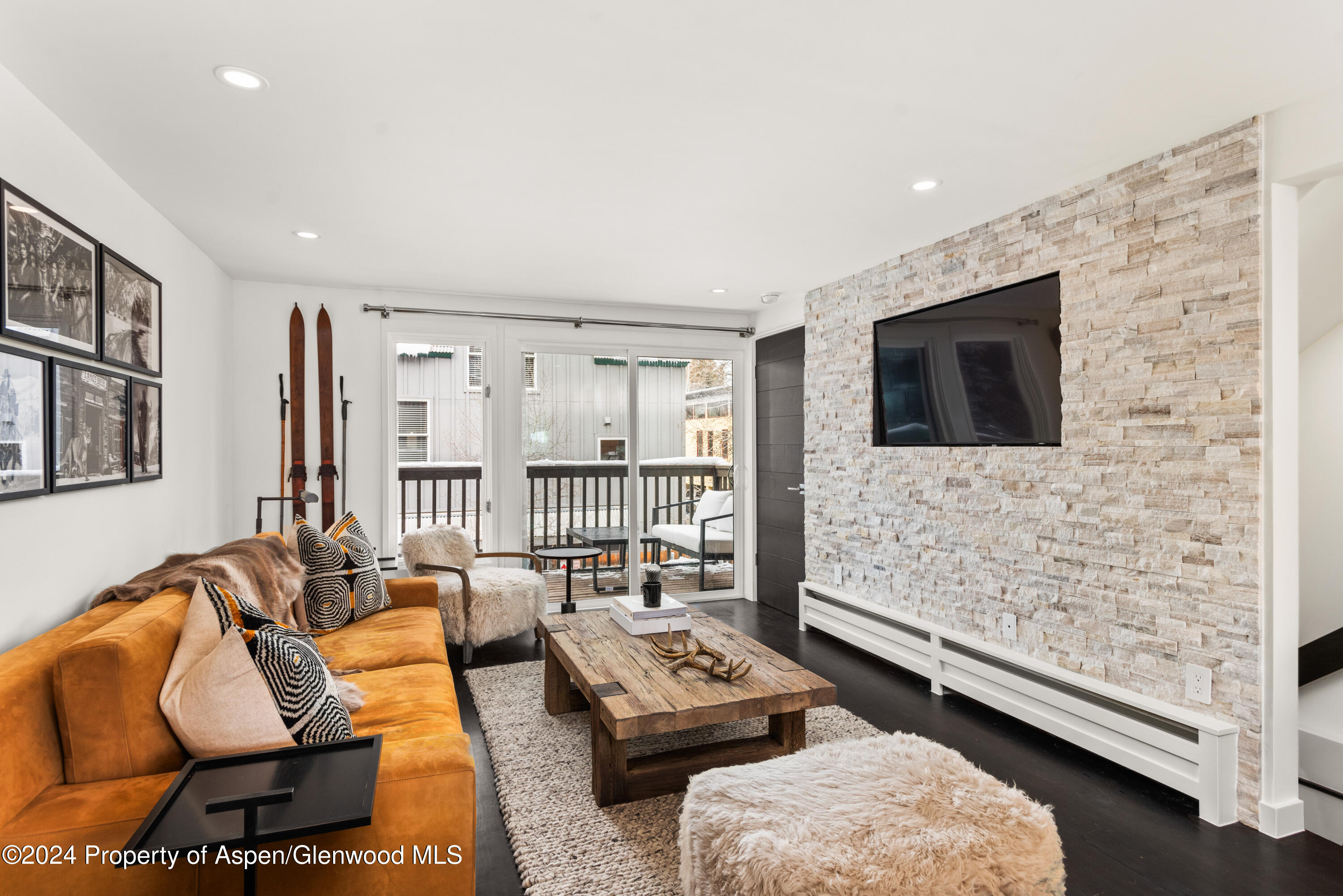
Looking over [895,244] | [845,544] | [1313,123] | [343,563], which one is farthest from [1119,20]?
[343,563]

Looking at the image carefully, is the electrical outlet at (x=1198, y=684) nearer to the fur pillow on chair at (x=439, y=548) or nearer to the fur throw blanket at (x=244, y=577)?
the fur throw blanket at (x=244, y=577)

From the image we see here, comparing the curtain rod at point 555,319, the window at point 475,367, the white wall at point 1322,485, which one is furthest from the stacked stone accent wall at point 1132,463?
the window at point 475,367

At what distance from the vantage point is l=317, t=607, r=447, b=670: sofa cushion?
277cm

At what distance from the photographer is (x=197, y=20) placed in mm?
1757

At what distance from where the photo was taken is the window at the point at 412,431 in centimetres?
486

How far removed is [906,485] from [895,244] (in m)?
1.32

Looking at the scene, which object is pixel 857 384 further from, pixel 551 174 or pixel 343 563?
pixel 343 563

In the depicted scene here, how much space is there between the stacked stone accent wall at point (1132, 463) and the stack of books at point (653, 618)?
55.6 inches

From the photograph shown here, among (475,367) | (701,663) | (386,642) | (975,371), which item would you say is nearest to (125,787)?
(386,642)

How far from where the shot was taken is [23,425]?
197 cm

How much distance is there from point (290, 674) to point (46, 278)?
1.47 m

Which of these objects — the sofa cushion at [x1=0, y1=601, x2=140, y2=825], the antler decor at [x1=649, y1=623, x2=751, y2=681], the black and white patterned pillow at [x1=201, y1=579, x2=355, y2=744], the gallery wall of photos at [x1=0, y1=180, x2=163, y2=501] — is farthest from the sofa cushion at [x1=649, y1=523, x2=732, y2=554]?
the sofa cushion at [x1=0, y1=601, x2=140, y2=825]

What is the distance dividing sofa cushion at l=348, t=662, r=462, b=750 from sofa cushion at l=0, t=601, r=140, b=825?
0.63 meters

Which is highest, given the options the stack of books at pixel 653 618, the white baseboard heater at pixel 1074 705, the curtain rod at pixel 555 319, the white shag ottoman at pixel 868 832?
the curtain rod at pixel 555 319
